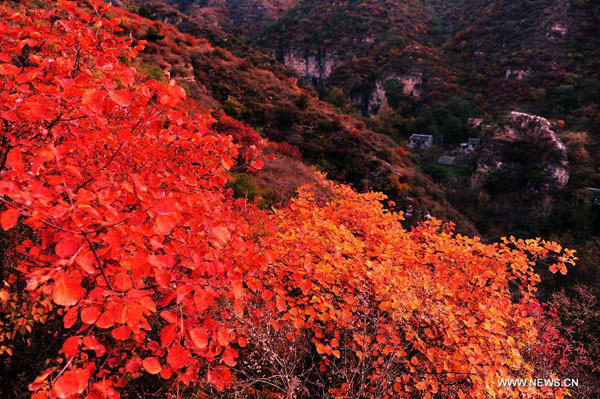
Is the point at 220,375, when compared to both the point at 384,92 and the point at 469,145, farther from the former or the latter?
the point at 384,92

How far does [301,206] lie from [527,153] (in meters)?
32.1

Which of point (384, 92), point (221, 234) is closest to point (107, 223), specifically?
point (221, 234)

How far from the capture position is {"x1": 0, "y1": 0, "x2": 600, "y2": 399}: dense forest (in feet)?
4.60

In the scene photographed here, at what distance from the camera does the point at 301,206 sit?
5.58 metres

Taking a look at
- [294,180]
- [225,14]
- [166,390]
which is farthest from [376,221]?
[225,14]

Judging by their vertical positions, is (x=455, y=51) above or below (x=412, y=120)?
above

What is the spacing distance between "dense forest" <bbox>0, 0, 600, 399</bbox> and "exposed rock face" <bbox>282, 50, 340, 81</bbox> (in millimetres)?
457

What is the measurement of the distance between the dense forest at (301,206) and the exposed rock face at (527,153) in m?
0.18

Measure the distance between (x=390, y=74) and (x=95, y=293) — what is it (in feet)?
189

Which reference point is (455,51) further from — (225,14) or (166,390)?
(166,390)

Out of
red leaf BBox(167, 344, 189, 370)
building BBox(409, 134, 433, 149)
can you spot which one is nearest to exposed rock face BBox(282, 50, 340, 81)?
building BBox(409, 134, 433, 149)

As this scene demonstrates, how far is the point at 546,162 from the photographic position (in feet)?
86.9

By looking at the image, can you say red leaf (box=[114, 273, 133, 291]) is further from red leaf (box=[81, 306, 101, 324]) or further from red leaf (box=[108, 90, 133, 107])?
red leaf (box=[108, 90, 133, 107])

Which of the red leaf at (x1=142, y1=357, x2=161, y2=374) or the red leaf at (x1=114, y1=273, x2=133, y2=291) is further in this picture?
the red leaf at (x1=142, y1=357, x2=161, y2=374)
